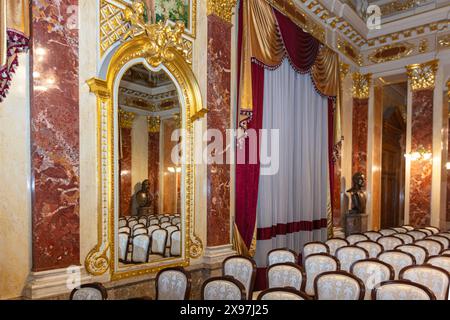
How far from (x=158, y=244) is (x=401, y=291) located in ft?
8.99

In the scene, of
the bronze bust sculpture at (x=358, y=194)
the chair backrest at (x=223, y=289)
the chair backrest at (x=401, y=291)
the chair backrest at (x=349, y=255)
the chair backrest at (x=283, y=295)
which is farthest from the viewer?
the bronze bust sculpture at (x=358, y=194)

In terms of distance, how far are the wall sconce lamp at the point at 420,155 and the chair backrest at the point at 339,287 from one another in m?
7.21

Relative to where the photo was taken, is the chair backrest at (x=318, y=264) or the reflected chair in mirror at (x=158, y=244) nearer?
the chair backrest at (x=318, y=264)

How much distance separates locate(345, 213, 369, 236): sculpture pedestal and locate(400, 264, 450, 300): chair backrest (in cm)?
546

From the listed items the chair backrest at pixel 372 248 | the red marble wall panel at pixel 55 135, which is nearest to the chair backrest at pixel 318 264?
the chair backrest at pixel 372 248

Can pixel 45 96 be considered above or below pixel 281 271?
above

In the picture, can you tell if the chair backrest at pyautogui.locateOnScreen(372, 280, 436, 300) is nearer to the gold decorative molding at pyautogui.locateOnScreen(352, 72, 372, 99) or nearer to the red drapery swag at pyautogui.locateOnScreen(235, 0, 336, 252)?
the red drapery swag at pyautogui.locateOnScreen(235, 0, 336, 252)

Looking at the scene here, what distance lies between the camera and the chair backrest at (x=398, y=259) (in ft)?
12.9

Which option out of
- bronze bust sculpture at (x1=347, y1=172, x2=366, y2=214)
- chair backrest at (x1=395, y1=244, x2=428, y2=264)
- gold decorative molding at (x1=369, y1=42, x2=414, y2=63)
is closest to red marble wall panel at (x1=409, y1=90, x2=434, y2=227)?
gold decorative molding at (x1=369, y1=42, x2=414, y2=63)

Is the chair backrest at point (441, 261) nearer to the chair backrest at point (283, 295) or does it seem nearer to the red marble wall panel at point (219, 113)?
the chair backrest at point (283, 295)

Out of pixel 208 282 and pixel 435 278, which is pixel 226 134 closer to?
pixel 208 282

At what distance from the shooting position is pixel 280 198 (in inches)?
237
